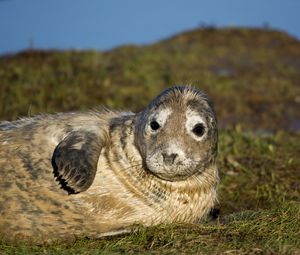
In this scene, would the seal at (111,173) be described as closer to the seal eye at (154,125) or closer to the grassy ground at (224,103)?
the seal eye at (154,125)

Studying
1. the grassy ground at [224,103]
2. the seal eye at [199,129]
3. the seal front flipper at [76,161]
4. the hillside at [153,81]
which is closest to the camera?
the grassy ground at [224,103]

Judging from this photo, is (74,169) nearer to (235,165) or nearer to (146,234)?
(146,234)

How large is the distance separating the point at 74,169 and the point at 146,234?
0.62 meters

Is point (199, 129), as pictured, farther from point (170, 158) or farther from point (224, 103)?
point (224, 103)

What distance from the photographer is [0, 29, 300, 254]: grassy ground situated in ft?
12.8

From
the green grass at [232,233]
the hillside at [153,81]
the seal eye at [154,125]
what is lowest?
the green grass at [232,233]

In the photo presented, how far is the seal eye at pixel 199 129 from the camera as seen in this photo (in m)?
4.21

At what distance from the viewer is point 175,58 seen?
50.0 ft

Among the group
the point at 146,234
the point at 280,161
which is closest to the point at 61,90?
the point at 280,161

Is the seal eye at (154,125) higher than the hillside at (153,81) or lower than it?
lower

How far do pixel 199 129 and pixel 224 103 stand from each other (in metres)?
7.38

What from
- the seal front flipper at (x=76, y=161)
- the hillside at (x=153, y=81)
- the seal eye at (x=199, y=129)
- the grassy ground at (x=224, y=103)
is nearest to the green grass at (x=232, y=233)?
the grassy ground at (x=224, y=103)

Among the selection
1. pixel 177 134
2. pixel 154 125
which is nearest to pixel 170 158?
A: pixel 177 134

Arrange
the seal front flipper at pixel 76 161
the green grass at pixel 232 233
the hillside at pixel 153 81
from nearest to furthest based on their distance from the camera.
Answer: the green grass at pixel 232 233 < the seal front flipper at pixel 76 161 < the hillside at pixel 153 81
